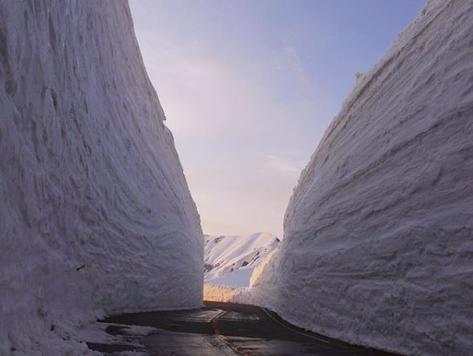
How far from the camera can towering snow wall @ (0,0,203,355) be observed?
22.5 feet

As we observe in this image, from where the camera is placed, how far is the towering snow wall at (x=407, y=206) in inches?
341

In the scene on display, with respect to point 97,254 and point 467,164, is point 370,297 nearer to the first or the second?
point 467,164

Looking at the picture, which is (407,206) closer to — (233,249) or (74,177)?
(74,177)

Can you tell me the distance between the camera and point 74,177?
1116 cm

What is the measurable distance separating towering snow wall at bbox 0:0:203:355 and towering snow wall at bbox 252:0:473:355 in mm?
6379

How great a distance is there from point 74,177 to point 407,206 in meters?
7.38

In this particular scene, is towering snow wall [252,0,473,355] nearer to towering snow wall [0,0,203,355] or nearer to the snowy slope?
towering snow wall [0,0,203,355]

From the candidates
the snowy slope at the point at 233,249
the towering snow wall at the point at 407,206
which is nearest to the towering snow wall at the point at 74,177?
the towering snow wall at the point at 407,206

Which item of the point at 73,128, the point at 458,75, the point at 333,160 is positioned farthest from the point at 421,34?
the point at 73,128

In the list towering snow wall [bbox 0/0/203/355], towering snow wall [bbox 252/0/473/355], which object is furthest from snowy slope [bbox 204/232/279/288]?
towering snow wall [bbox 252/0/473/355]

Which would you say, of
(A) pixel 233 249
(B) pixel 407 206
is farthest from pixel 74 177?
(A) pixel 233 249

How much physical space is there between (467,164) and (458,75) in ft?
6.77

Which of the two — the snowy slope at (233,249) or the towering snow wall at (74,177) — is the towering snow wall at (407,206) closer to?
the towering snow wall at (74,177)

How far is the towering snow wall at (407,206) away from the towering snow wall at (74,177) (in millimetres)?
6379
